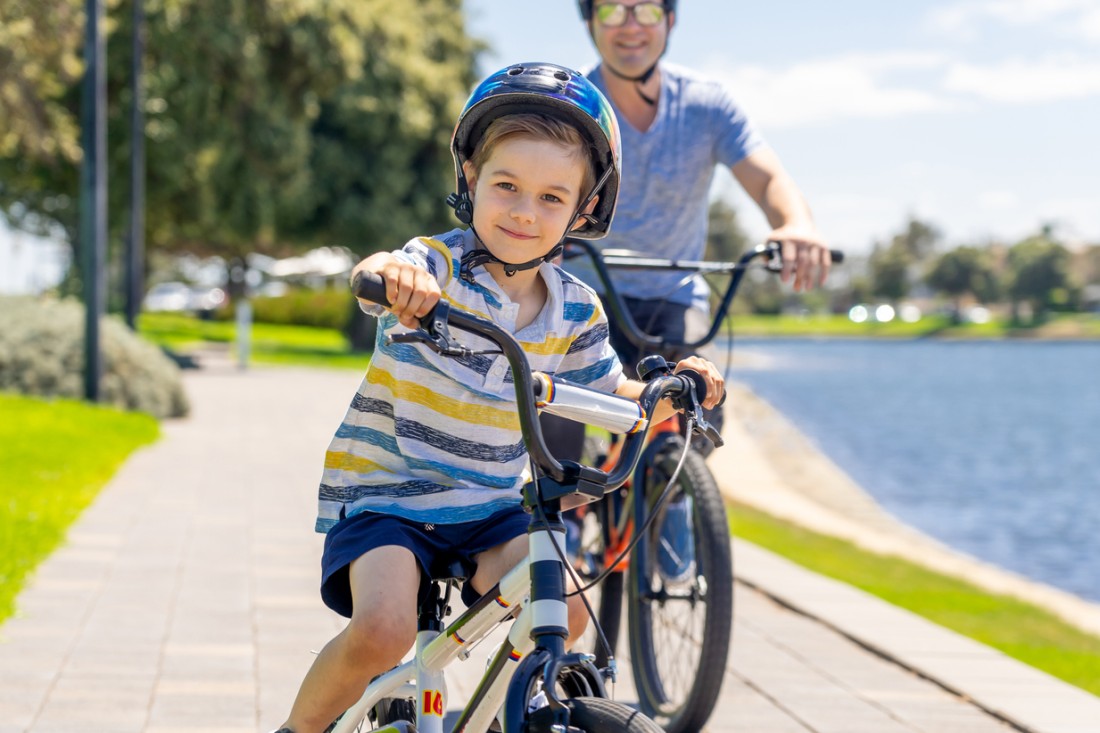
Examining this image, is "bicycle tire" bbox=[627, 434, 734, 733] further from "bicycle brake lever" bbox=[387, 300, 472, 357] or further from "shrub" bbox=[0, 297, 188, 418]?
"shrub" bbox=[0, 297, 188, 418]

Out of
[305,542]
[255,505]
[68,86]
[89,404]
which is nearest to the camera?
[305,542]

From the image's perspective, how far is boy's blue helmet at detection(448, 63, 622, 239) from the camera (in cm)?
249

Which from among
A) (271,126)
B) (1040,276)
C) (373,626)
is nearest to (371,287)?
(373,626)

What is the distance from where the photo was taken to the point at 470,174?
272cm

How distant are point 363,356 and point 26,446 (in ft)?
77.7

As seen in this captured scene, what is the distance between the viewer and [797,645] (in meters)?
5.40

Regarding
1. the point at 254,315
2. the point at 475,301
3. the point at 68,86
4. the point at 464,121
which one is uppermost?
the point at 68,86

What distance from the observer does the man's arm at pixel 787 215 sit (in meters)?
3.61

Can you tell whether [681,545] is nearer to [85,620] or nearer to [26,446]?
[85,620]

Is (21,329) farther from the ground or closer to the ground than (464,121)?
closer to the ground

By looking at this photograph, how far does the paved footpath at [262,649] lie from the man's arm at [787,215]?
1.48 m

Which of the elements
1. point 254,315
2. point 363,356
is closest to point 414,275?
point 363,356

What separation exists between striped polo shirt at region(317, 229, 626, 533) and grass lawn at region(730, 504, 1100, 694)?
3563 mm

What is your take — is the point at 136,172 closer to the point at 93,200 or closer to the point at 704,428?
the point at 93,200
